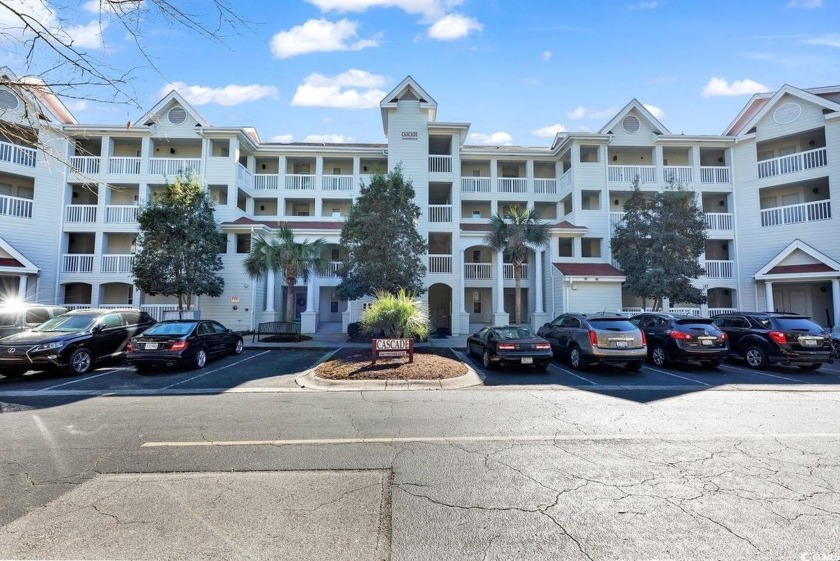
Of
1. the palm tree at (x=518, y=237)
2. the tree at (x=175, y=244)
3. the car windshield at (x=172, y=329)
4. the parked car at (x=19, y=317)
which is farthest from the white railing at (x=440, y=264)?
the parked car at (x=19, y=317)

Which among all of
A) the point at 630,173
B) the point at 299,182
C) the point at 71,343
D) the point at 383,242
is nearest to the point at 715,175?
the point at 630,173

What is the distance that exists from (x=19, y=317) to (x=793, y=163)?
3689cm

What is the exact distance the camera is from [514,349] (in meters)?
11.0

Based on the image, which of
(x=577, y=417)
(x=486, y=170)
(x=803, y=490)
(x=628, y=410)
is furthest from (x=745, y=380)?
(x=486, y=170)

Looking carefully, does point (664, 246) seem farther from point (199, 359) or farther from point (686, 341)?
point (199, 359)

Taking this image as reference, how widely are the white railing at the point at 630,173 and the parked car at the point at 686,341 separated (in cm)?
1454

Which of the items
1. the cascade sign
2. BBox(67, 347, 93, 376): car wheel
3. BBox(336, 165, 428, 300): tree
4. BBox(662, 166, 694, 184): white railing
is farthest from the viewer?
BBox(662, 166, 694, 184): white railing

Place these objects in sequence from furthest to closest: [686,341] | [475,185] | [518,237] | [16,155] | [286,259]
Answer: [475,185] → [16,155] → [518,237] → [286,259] → [686,341]

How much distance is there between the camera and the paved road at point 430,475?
3.10m

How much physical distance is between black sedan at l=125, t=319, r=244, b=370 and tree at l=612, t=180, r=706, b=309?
1958 centimetres

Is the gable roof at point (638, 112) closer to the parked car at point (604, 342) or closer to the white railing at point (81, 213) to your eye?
the parked car at point (604, 342)

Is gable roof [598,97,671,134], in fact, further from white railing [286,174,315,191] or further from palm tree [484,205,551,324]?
white railing [286,174,315,191]

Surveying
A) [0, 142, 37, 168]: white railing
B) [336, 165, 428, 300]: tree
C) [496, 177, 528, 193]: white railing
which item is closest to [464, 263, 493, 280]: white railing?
[496, 177, 528, 193]: white railing

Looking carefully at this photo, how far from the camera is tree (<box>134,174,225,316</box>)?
18719 millimetres
